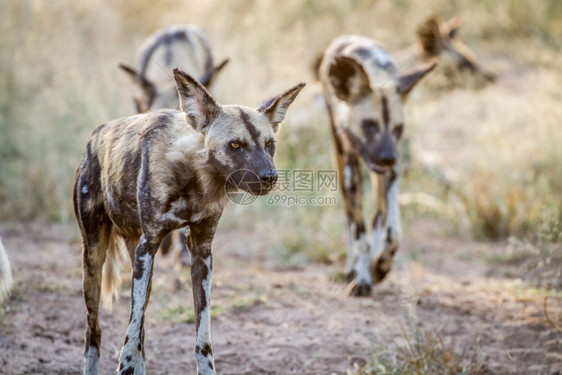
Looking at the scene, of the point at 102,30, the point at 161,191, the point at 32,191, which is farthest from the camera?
the point at 102,30

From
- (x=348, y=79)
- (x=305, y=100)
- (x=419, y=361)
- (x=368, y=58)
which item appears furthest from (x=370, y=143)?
(x=305, y=100)

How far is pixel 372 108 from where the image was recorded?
5438mm

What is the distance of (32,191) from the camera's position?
7457 millimetres

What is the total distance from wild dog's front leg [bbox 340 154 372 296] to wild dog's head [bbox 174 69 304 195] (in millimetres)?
2498

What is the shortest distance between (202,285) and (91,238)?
612 millimetres

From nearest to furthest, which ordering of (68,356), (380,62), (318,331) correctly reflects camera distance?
(68,356)
(318,331)
(380,62)

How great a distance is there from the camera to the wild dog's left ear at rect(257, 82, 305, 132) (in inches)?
129

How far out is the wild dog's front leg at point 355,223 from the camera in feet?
18.1

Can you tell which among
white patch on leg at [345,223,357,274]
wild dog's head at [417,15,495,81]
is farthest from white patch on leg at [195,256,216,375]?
wild dog's head at [417,15,495,81]

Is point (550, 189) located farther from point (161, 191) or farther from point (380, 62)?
point (161, 191)

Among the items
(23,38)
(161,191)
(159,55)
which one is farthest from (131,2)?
(161,191)

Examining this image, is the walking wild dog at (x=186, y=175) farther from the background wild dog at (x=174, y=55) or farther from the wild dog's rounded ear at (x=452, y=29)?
the wild dog's rounded ear at (x=452, y=29)

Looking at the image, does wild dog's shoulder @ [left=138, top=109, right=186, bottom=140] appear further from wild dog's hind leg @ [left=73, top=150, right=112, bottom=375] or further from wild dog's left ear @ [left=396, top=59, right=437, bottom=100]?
wild dog's left ear @ [left=396, top=59, right=437, bottom=100]

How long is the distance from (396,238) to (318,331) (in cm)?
118
